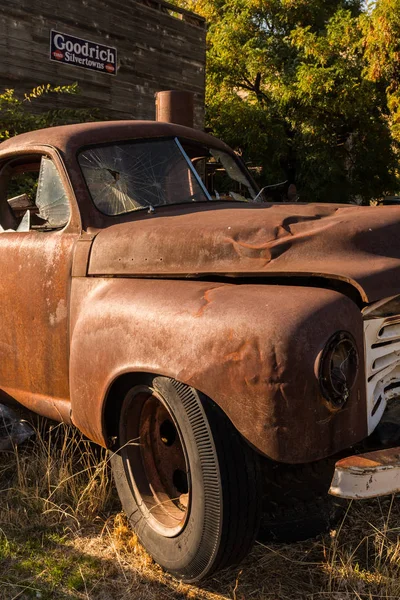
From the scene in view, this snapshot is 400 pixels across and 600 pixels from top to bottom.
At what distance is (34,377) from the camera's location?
10.7ft

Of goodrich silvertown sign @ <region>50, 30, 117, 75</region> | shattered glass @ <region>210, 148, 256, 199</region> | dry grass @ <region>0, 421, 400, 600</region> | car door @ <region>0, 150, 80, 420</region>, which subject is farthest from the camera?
goodrich silvertown sign @ <region>50, 30, 117, 75</region>

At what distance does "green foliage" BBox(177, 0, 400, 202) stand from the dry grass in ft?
45.6

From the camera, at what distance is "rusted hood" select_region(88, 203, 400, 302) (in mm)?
2301

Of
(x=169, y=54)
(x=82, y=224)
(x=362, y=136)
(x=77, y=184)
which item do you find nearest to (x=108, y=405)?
(x=82, y=224)

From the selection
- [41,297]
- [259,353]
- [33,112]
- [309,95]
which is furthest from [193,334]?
[309,95]

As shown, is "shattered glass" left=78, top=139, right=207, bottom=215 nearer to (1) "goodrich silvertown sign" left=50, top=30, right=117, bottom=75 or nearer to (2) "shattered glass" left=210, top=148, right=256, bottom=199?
(2) "shattered glass" left=210, top=148, right=256, bottom=199

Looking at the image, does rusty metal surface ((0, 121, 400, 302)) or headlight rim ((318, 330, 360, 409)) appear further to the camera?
rusty metal surface ((0, 121, 400, 302))

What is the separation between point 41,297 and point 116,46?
966 centimetres

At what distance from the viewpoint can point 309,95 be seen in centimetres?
1642

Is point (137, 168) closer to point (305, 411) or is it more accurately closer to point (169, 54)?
point (305, 411)

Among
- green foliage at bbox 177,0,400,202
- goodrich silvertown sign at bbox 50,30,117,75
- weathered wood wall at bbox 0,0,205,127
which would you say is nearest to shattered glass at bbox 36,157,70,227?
weathered wood wall at bbox 0,0,205,127

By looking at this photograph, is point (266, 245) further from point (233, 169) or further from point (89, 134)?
point (233, 169)

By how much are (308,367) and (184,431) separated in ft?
1.74

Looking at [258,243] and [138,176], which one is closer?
[258,243]
